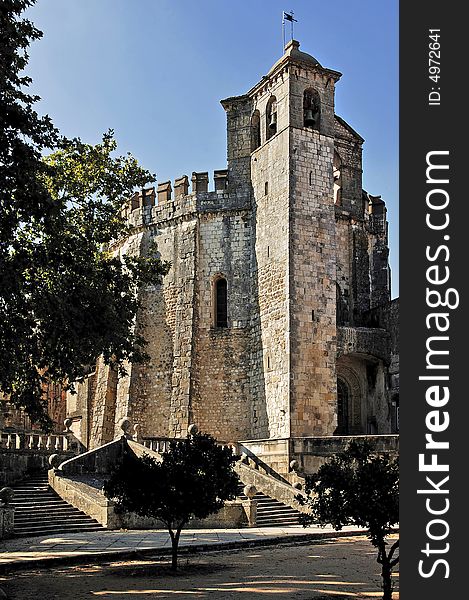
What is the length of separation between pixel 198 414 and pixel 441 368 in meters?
24.3

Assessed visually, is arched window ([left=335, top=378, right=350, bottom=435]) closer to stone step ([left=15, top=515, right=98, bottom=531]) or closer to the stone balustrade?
the stone balustrade

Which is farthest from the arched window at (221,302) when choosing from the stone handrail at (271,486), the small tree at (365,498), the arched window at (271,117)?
the small tree at (365,498)

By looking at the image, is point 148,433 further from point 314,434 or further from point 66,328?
point 66,328

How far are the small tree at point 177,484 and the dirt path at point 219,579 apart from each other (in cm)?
86

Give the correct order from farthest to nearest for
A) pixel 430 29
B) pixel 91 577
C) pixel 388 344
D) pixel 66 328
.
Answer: pixel 388 344
pixel 66 328
pixel 91 577
pixel 430 29

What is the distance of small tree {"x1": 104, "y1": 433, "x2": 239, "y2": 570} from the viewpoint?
511 inches

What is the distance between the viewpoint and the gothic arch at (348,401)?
29.6 metres

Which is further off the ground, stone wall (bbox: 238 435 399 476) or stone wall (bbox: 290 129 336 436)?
stone wall (bbox: 290 129 336 436)

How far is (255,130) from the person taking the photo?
31.3 m

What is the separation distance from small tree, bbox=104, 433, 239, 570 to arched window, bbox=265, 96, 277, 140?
18375 mm

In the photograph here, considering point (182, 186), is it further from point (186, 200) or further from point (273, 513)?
point (273, 513)

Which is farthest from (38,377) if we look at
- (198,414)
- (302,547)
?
(198,414)

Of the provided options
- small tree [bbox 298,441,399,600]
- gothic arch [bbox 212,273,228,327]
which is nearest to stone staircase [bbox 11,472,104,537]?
small tree [bbox 298,441,399,600]

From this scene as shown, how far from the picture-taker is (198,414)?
2972cm
